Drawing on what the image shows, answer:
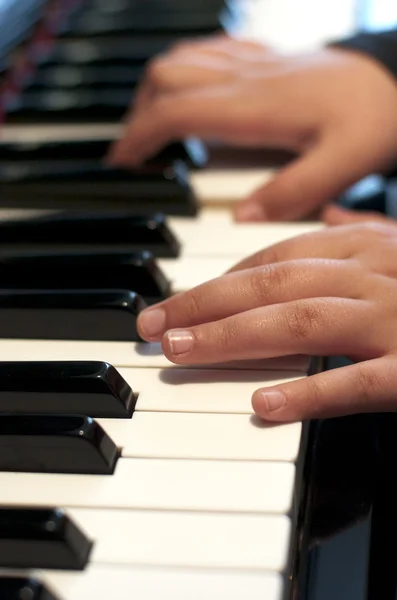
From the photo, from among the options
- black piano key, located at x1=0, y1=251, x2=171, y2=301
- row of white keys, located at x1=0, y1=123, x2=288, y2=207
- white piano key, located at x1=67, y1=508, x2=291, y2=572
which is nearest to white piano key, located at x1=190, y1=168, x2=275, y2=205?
row of white keys, located at x1=0, y1=123, x2=288, y2=207

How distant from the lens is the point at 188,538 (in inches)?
25.8

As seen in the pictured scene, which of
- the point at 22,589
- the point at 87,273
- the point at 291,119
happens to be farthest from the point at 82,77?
the point at 22,589

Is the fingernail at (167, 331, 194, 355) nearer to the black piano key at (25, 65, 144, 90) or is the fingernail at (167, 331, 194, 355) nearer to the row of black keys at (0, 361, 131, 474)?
the row of black keys at (0, 361, 131, 474)

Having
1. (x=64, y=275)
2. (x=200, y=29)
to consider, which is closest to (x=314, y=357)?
(x=64, y=275)

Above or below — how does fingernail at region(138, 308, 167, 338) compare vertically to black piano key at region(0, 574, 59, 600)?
below

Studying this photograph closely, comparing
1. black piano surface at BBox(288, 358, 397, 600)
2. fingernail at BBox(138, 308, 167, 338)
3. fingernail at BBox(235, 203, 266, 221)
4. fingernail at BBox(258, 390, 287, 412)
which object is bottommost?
black piano surface at BBox(288, 358, 397, 600)

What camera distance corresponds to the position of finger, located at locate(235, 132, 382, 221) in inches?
45.8

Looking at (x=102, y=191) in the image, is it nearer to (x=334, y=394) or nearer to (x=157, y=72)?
(x=157, y=72)

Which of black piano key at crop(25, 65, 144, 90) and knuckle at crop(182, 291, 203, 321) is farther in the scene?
black piano key at crop(25, 65, 144, 90)

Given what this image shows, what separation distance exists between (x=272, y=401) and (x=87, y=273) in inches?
12.3

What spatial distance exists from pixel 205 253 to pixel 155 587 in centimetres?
52

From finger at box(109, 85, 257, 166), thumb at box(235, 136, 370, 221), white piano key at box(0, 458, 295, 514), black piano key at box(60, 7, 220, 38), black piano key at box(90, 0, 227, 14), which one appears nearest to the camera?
white piano key at box(0, 458, 295, 514)

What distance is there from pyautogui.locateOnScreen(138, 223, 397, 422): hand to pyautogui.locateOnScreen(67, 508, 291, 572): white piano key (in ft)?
0.41

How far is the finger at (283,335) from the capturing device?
2.65 feet
